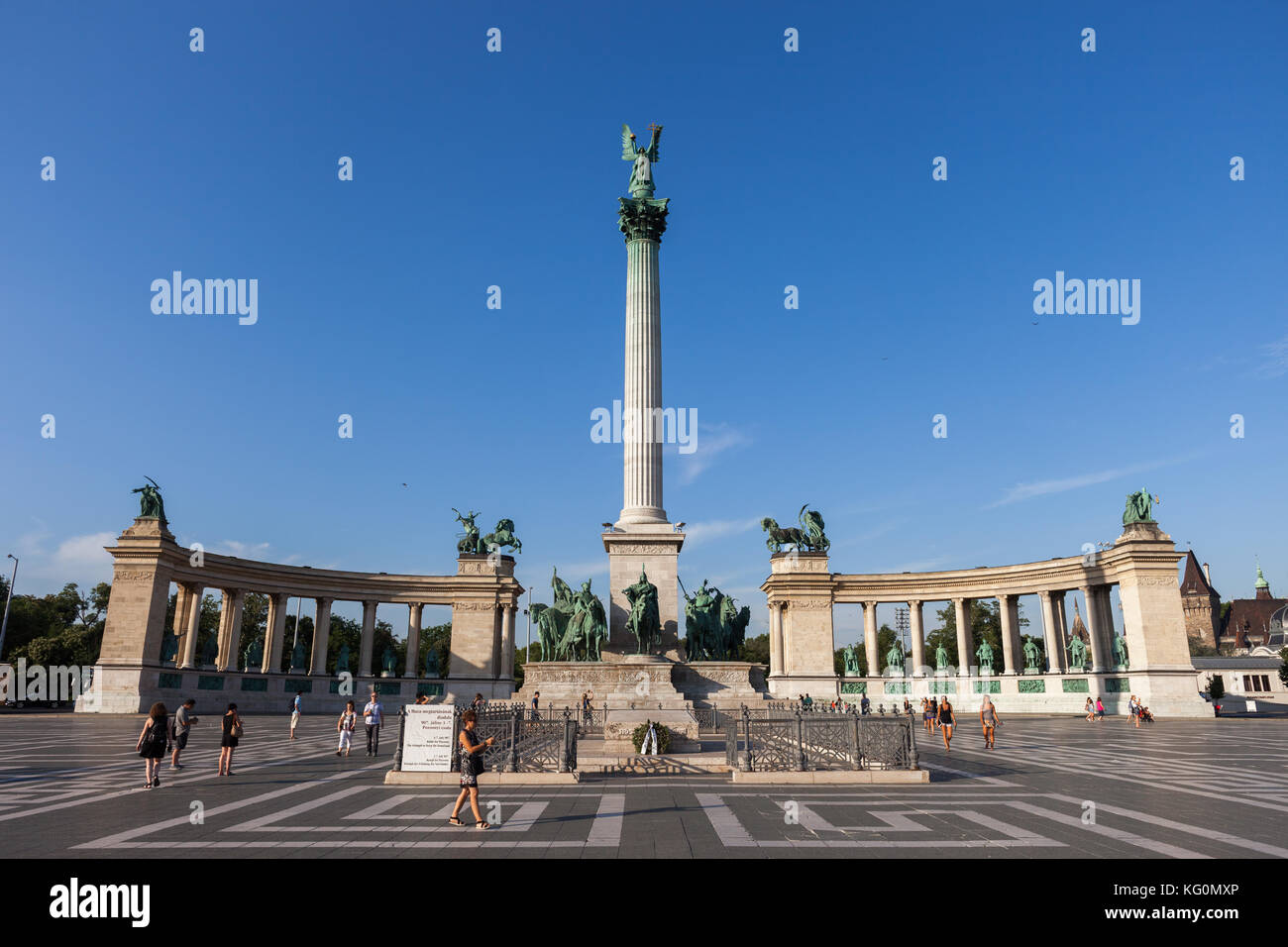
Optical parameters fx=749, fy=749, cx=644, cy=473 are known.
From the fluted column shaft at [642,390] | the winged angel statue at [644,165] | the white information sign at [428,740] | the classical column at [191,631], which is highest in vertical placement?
the winged angel statue at [644,165]

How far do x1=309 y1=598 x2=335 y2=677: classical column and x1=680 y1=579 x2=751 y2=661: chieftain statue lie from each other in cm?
4085

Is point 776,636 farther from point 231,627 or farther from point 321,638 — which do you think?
point 231,627

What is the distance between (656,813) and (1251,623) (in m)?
182

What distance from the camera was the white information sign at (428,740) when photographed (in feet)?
59.3

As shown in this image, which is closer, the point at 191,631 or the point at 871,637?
the point at 191,631

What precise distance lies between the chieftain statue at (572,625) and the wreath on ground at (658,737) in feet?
45.9

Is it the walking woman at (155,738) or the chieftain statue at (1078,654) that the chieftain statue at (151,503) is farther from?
the chieftain statue at (1078,654)

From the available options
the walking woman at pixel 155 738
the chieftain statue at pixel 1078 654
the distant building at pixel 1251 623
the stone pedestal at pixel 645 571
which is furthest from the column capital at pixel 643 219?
the distant building at pixel 1251 623

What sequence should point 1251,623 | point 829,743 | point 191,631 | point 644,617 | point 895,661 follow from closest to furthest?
point 829,743
point 644,617
point 191,631
point 895,661
point 1251,623

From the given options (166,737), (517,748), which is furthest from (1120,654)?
(166,737)

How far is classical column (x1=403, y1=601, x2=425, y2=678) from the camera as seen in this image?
6919 cm

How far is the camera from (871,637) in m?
71.8
